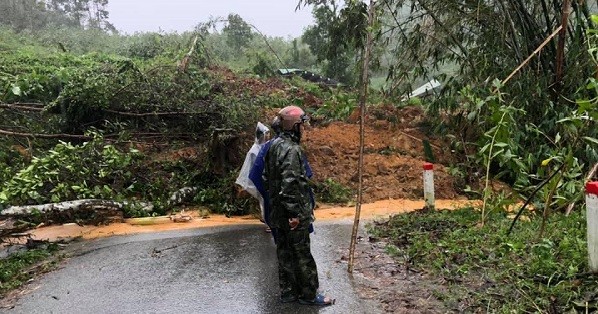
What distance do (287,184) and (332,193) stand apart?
6322 mm

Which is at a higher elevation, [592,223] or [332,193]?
[592,223]

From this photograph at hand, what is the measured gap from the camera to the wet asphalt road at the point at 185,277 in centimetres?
448

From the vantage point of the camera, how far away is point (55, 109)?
10.9 m

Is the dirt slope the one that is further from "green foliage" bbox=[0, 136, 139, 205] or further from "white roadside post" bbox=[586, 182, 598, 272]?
"white roadside post" bbox=[586, 182, 598, 272]

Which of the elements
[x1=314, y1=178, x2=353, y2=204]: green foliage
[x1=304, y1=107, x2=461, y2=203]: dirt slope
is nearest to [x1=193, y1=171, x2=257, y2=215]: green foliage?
[x1=314, y1=178, x2=353, y2=204]: green foliage

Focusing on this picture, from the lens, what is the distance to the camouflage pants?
13.7 ft

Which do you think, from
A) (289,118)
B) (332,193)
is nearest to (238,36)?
(332,193)

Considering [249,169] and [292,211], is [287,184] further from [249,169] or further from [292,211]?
[249,169]

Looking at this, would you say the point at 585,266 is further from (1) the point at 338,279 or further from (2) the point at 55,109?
(2) the point at 55,109

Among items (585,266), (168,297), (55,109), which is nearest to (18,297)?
(168,297)

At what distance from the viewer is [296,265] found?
167 inches

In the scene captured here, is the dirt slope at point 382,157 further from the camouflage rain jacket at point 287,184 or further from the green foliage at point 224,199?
the camouflage rain jacket at point 287,184

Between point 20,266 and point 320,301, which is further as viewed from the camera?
point 20,266

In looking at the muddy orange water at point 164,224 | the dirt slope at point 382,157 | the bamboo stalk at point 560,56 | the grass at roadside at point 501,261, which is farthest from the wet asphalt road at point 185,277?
the dirt slope at point 382,157
